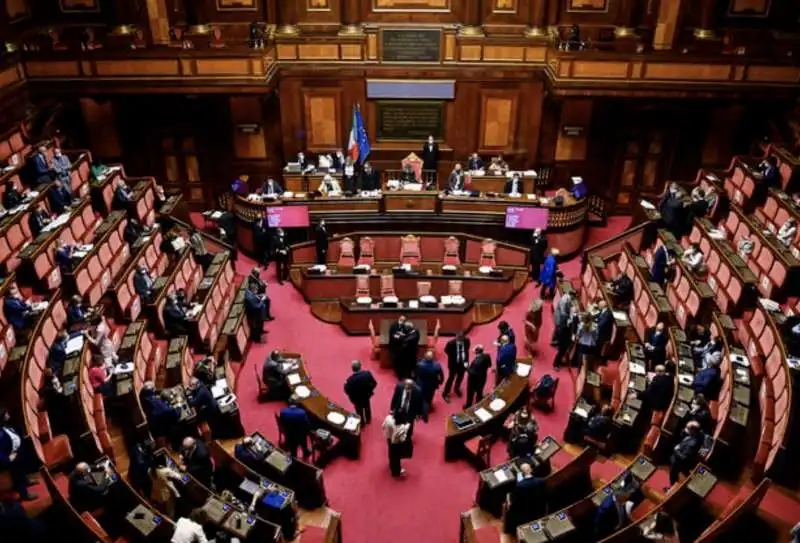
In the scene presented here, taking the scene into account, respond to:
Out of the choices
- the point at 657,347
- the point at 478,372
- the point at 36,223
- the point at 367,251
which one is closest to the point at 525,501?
the point at 478,372

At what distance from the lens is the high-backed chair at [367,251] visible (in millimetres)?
14117

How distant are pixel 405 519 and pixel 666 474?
131 inches

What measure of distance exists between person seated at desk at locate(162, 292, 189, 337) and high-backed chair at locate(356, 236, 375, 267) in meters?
4.28

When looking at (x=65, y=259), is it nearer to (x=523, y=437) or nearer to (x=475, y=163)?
(x=523, y=437)

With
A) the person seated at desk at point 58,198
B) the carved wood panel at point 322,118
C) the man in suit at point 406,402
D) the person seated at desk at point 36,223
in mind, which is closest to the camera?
the man in suit at point 406,402

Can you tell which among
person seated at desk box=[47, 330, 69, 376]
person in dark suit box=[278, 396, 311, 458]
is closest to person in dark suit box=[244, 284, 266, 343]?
person in dark suit box=[278, 396, 311, 458]

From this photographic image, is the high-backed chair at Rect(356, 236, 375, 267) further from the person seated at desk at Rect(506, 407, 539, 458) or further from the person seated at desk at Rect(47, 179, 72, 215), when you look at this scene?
the person seated at desk at Rect(506, 407, 539, 458)

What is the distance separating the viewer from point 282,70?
49.9ft

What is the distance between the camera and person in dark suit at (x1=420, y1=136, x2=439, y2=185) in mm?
15453

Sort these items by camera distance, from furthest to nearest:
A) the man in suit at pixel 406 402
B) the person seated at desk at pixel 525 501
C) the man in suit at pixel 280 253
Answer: the man in suit at pixel 280 253 < the man in suit at pixel 406 402 < the person seated at desk at pixel 525 501

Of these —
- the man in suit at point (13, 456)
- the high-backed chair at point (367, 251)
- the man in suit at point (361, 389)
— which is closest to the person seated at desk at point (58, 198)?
the man in suit at point (13, 456)

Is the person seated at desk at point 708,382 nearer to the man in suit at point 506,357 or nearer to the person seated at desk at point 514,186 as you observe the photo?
the man in suit at point 506,357

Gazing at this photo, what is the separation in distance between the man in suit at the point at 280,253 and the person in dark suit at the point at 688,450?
842cm

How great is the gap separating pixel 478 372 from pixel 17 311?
21.2 ft
